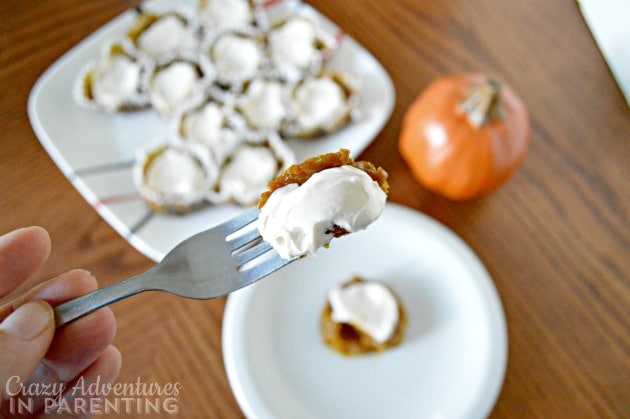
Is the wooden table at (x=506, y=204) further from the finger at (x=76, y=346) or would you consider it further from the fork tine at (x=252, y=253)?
the fork tine at (x=252, y=253)

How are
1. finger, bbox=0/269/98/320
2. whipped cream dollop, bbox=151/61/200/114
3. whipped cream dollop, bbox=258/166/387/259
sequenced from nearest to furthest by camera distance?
whipped cream dollop, bbox=258/166/387/259
finger, bbox=0/269/98/320
whipped cream dollop, bbox=151/61/200/114

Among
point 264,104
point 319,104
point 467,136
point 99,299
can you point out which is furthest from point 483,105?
point 99,299

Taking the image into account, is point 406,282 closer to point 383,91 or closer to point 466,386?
point 466,386

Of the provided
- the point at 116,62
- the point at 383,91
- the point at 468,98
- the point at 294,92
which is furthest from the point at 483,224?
the point at 116,62

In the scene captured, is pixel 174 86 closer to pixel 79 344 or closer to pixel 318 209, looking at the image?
pixel 79 344

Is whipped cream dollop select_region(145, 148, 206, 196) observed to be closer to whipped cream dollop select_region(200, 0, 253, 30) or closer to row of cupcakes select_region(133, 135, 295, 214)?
row of cupcakes select_region(133, 135, 295, 214)

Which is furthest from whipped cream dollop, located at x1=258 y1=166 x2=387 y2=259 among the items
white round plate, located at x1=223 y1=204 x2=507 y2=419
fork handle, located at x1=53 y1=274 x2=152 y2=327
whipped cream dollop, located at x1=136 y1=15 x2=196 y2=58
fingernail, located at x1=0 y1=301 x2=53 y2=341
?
whipped cream dollop, located at x1=136 y1=15 x2=196 y2=58
